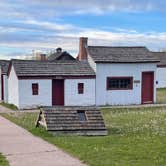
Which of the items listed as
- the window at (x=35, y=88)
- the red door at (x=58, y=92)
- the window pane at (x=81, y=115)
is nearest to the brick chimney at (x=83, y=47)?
the red door at (x=58, y=92)

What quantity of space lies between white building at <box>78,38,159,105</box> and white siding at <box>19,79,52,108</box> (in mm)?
3545

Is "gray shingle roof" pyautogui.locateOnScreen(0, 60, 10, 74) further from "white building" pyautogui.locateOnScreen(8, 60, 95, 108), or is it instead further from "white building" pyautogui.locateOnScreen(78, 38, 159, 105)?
"white building" pyautogui.locateOnScreen(78, 38, 159, 105)

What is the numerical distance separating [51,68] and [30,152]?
1758 centimetres

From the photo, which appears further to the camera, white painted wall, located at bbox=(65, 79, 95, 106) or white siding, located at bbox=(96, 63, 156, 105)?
white siding, located at bbox=(96, 63, 156, 105)

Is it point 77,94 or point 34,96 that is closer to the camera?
point 34,96

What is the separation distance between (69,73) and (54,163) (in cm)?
1889

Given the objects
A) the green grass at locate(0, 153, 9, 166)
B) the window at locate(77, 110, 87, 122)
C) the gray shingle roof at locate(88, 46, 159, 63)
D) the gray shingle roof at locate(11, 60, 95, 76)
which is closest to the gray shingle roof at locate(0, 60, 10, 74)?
the gray shingle roof at locate(11, 60, 95, 76)

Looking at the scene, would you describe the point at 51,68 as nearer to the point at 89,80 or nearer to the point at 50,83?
the point at 50,83

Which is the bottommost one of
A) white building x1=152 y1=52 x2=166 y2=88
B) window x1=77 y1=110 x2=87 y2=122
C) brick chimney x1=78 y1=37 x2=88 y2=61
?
window x1=77 y1=110 x2=87 y2=122

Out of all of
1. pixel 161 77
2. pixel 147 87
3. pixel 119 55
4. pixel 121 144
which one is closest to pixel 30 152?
pixel 121 144

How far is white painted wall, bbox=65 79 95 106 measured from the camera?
94.2ft

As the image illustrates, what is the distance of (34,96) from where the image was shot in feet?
91.2

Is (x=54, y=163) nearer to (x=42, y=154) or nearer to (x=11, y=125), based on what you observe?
(x=42, y=154)

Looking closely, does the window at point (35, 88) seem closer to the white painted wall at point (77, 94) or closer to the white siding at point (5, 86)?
the white painted wall at point (77, 94)
